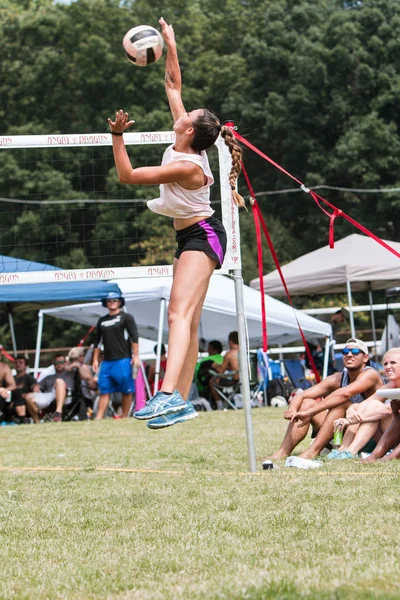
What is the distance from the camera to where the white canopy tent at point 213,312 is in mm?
17516

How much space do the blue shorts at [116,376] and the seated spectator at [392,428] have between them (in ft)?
26.2

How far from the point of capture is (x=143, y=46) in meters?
6.13

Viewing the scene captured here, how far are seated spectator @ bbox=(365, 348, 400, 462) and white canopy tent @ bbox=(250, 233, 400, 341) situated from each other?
9.80 m

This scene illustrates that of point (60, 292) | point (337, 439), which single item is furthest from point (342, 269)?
point (337, 439)

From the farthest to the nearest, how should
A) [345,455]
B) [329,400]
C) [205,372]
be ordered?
1. [205,372]
2. [329,400]
3. [345,455]

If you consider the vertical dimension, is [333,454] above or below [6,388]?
below

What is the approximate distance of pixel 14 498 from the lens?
618 cm

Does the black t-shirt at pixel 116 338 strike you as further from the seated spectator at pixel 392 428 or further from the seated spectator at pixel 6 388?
the seated spectator at pixel 392 428

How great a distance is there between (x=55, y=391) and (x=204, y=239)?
11139mm

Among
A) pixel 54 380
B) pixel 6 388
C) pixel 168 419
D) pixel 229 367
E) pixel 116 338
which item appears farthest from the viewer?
pixel 229 367

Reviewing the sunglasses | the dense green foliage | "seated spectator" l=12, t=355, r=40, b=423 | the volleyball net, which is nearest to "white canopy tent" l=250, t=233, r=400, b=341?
the volleyball net

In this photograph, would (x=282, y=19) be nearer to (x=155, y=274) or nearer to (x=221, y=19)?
(x=221, y=19)

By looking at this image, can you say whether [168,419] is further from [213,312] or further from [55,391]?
[213,312]

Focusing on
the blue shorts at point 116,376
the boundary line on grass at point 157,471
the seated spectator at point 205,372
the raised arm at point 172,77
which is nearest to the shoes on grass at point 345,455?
the boundary line on grass at point 157,471
